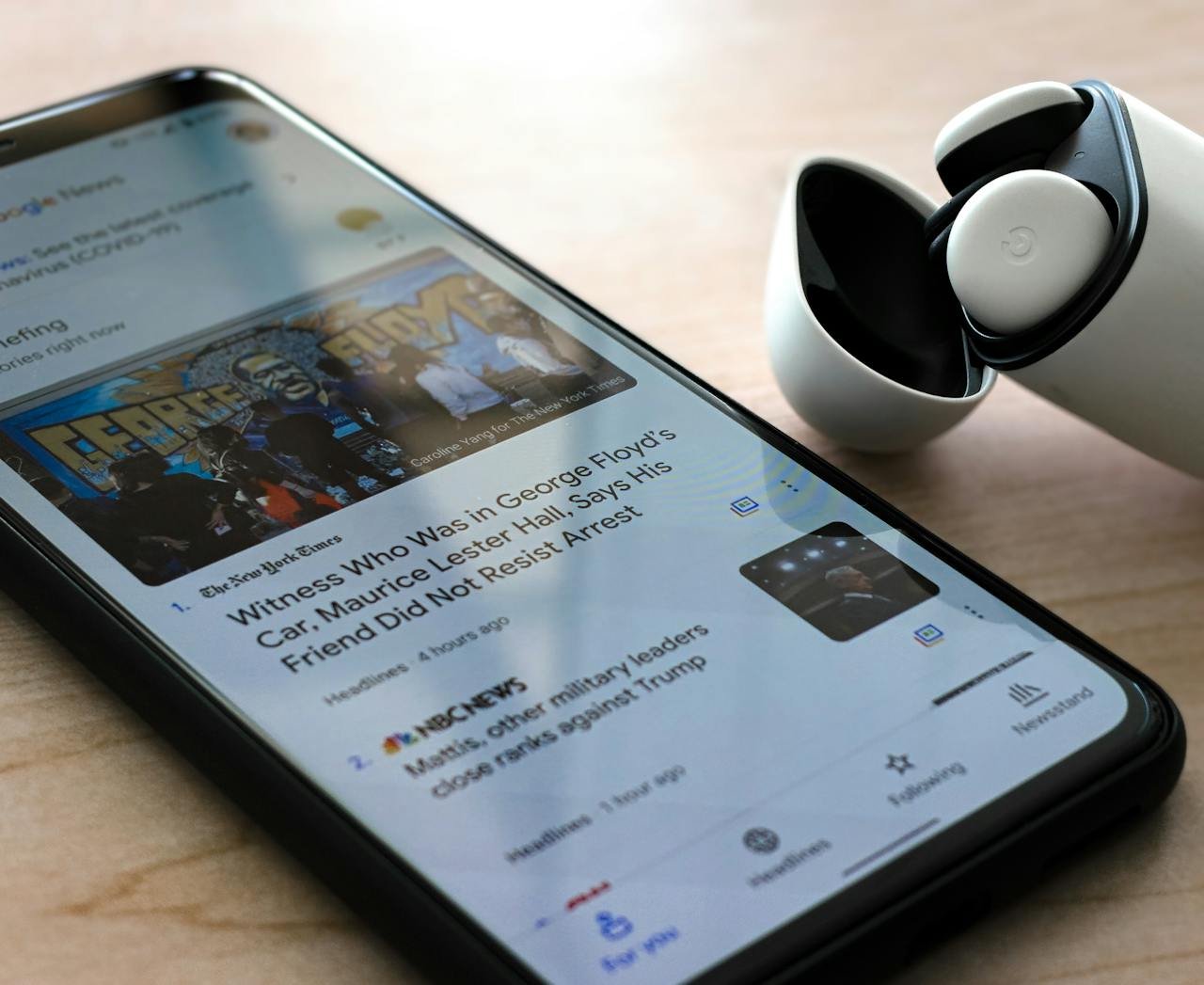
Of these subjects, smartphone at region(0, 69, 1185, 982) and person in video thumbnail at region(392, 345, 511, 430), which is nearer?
smartphone at region(0, 69, 1185, 982)

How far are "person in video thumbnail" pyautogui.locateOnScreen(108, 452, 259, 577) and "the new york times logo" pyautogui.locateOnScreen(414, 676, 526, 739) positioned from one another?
0.07 metres

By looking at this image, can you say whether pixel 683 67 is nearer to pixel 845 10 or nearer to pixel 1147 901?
pixel 845 10

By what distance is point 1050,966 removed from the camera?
0.97 ft

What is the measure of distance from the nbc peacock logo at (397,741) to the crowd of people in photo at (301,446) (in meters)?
0.07

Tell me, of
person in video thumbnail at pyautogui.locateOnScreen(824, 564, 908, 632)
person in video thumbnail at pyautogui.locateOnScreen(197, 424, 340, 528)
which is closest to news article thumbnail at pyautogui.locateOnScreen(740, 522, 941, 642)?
person in video thumbnail at pyautogui.locateOnScreen(824, 564, 908, 632)

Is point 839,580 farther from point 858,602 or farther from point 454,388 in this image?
point 454,388

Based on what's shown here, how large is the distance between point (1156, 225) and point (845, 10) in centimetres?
33

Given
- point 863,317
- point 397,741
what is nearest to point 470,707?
point 397,741

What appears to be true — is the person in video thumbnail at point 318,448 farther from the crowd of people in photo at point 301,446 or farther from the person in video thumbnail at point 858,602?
the person in video thumbnail at point 858,602

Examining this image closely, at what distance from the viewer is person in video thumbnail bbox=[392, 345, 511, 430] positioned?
0.38m

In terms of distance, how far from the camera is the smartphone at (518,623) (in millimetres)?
284

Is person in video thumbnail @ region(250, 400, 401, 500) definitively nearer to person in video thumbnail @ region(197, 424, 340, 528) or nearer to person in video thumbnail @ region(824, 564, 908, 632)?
person in video thumbnail @ region(197, 424, 340, 528)

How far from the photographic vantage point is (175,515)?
1.16 feet

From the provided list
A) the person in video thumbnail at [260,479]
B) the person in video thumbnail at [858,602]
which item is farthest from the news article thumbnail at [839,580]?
the person in video thumbnail at [260,479]
